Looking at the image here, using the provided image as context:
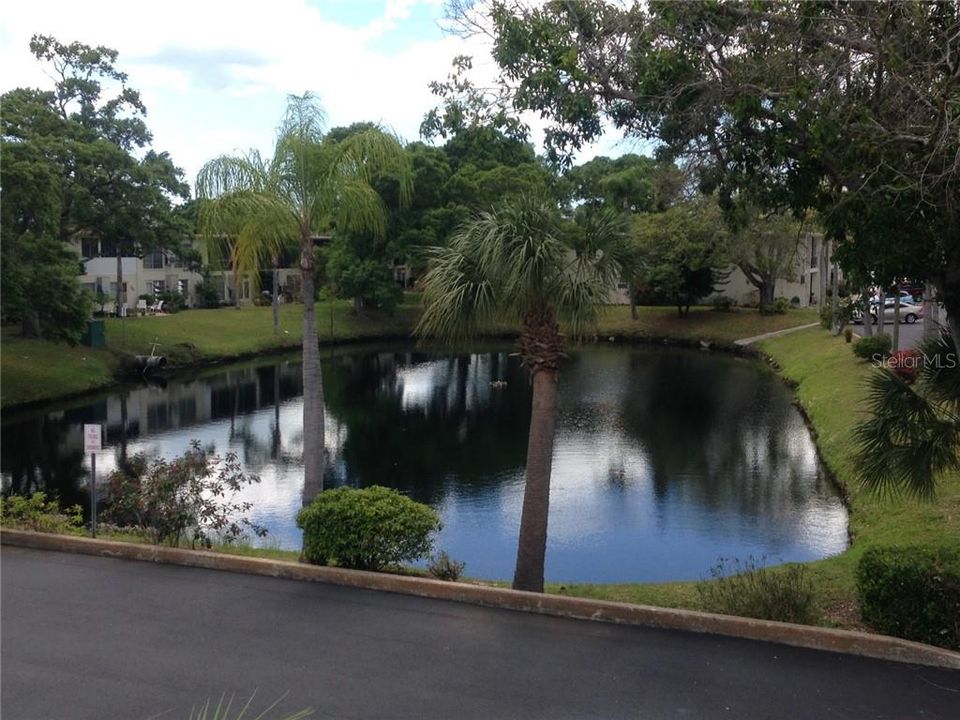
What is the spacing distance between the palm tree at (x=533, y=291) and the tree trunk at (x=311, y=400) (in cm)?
352

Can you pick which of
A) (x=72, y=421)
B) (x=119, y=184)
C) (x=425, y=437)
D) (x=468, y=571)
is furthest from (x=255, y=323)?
(x=468, y=571)

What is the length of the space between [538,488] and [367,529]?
2.17 m

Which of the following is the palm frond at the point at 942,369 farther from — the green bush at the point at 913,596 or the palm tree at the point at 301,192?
the palm tree at the point at 301,192

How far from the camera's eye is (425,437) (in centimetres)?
2845

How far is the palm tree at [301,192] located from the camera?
14.2m

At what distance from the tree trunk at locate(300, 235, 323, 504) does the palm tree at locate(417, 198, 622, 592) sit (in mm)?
3519

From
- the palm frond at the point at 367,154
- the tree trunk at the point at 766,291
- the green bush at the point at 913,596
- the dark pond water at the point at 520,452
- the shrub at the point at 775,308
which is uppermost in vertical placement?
the palm frond at the point at 367,154

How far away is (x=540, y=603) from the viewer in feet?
31.3

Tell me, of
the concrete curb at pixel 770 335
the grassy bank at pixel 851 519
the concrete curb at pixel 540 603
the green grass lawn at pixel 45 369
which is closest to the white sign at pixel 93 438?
the concrete curb at pixel 540 603

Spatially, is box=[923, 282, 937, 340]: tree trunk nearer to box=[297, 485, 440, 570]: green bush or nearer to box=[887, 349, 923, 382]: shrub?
box=[887, 349, 923, 382]: shrub

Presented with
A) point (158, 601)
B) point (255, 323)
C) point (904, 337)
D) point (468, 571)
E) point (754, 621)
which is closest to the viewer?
point (754, 621)

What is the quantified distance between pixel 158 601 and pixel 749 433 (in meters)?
21.7

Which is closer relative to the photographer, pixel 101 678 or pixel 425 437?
pixel 101 678

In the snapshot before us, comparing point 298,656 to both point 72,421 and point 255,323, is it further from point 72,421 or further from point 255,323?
point 255,323
